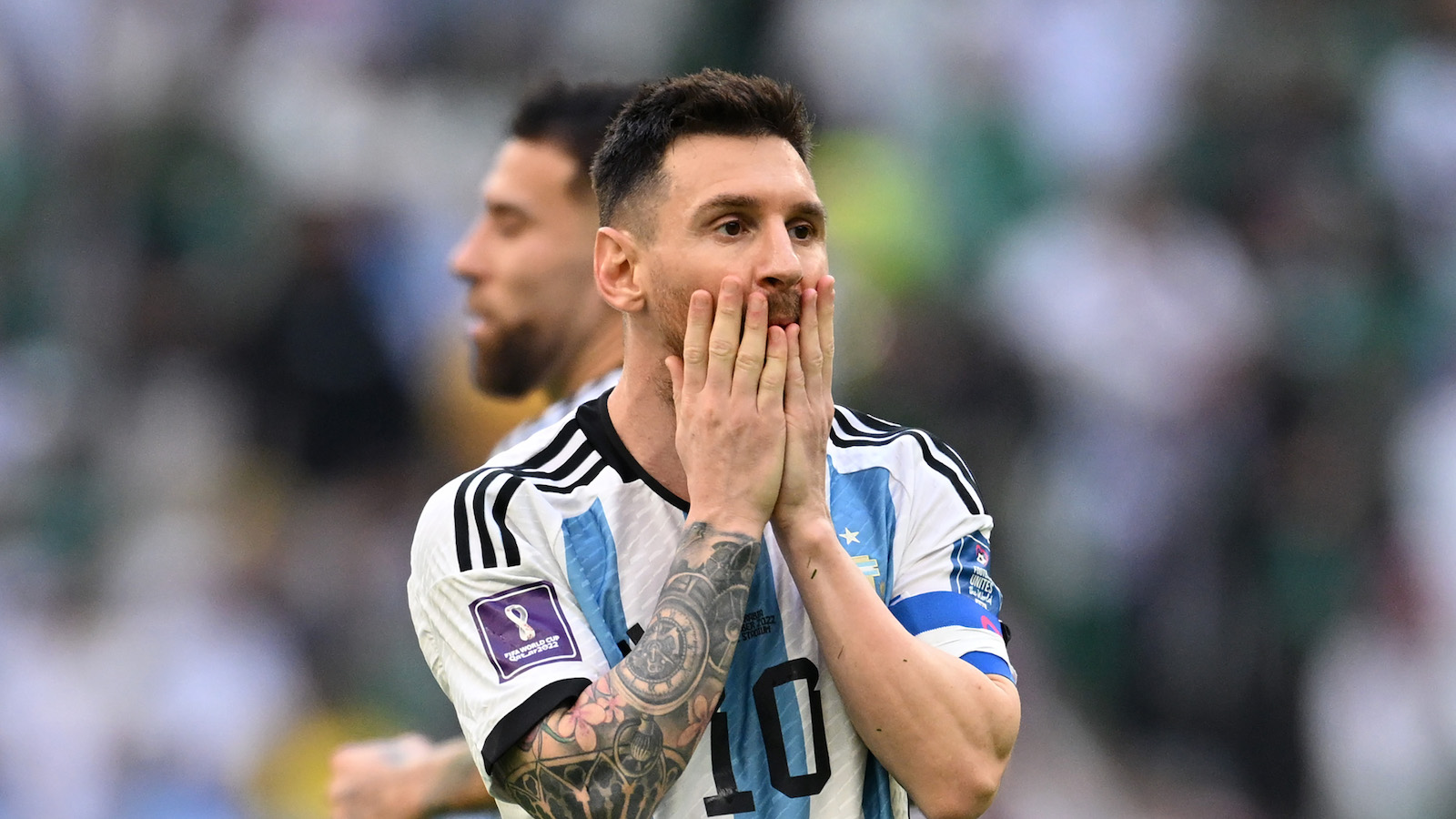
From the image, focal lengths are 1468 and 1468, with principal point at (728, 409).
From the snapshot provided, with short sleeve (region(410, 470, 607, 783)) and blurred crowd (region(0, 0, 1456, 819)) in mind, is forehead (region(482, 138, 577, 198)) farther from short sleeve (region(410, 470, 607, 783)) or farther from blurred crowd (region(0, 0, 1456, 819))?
blurred crowd (region(0, 0, 1456, 819))

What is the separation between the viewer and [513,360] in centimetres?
443

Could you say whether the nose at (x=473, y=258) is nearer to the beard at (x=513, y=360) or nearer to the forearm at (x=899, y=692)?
the beard at (x=513, y=360)

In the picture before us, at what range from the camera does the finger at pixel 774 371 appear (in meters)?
2.47

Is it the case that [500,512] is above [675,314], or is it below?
below

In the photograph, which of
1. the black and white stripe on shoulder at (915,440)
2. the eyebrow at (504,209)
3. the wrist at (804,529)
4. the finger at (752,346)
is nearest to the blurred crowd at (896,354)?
the eyebrow at (504,209)

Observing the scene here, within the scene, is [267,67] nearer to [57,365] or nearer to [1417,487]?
[57,365]

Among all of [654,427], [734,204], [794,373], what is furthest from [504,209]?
[794,373]

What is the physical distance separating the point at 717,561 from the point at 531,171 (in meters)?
2.29

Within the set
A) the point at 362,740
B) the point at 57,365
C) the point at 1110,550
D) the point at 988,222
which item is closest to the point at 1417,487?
the point at 1110,550

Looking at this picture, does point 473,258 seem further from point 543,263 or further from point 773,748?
point 773,748

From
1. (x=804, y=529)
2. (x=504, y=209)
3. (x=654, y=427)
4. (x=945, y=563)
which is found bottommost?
(x=945, y=563)

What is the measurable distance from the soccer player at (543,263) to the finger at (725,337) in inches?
63.8

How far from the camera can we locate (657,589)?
2.56 meters

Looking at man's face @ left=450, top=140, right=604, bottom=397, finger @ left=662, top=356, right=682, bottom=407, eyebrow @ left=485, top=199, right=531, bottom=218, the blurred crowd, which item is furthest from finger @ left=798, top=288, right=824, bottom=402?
the blurred crowd
